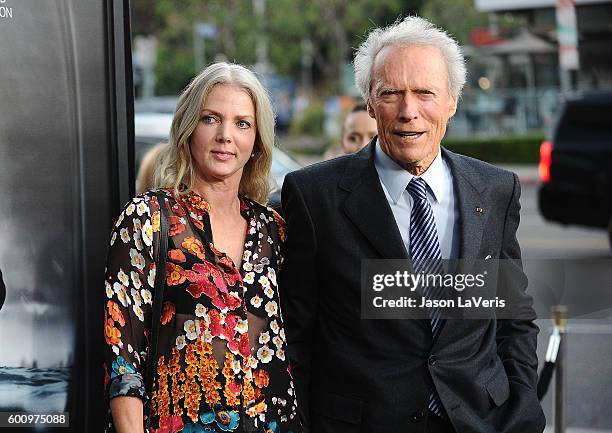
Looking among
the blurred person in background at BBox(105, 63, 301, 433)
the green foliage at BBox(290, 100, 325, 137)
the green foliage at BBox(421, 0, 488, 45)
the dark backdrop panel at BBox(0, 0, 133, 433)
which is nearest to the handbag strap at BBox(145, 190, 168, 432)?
the blurred person in background at BBox(105, 63, 301, 433)

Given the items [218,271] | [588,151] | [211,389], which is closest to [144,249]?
[218,271]

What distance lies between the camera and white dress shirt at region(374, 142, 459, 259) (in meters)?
2.77

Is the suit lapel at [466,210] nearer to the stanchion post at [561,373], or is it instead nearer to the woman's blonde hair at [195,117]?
the woman's blonde hair at [195,117]

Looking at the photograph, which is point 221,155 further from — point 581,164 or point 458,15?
point 458,15

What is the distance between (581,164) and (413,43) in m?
10.8

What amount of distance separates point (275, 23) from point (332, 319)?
3486cm

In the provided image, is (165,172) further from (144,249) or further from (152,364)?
(152,364)

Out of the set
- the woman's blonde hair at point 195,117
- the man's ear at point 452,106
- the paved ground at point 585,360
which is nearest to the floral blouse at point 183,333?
the woman's blonde hair at point 195,117

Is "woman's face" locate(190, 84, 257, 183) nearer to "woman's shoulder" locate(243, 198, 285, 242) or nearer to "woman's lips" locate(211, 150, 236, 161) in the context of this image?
"woman's lips" locate(211, 150, 236, 161)

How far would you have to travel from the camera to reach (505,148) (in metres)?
25.1

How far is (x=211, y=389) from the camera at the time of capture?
8.44 ft

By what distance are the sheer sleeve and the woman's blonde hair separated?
197 millimetres

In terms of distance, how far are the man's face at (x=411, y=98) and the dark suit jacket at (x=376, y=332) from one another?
0.48ft

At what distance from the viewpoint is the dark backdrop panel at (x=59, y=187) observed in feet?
9.41
